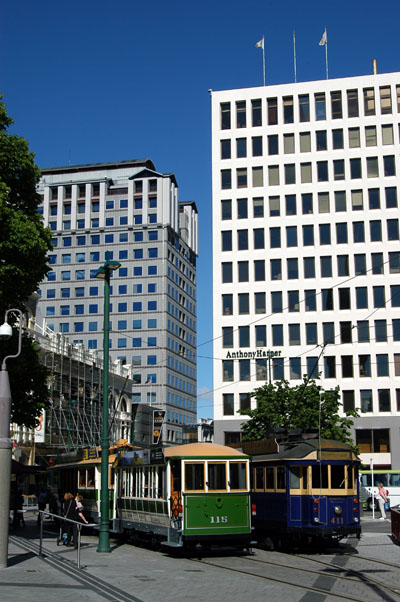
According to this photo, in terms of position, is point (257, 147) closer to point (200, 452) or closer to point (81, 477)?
point (81, 477)

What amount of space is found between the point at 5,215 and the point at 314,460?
12270 millimetres

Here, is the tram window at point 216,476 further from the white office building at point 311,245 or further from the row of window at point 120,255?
the row of window at point 120,255

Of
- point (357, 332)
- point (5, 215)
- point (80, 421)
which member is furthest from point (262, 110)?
point (5, 215)

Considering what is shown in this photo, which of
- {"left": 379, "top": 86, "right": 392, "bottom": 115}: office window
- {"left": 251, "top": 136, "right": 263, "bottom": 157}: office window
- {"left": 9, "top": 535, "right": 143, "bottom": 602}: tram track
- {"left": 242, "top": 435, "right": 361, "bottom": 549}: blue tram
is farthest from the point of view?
{"left": 251, "top": 136, "right": 263, "bottom": 157}: office window

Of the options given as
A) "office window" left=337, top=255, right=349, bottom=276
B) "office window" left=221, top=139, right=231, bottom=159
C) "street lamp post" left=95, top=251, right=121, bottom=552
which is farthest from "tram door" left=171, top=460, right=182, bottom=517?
"office window" left=221, top=139, right=231, bottom=159

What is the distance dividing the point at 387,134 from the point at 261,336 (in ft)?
63.9

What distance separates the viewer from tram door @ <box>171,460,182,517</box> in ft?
64.5

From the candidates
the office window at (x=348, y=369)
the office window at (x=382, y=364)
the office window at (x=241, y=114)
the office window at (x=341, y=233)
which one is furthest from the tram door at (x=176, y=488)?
the office window at (x=241, y=114)

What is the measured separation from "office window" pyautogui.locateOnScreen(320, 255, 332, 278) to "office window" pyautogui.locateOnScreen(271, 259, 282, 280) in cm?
335

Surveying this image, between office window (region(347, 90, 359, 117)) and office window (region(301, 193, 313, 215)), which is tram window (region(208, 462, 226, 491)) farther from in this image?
office window (region(347, 90, 359, 117))

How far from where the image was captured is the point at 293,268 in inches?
2387

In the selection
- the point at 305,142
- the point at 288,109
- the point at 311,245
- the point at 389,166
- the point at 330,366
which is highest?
the point at 288,109

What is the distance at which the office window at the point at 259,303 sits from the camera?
60.4 metres

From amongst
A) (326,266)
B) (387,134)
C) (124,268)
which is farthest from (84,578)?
(124,268)
